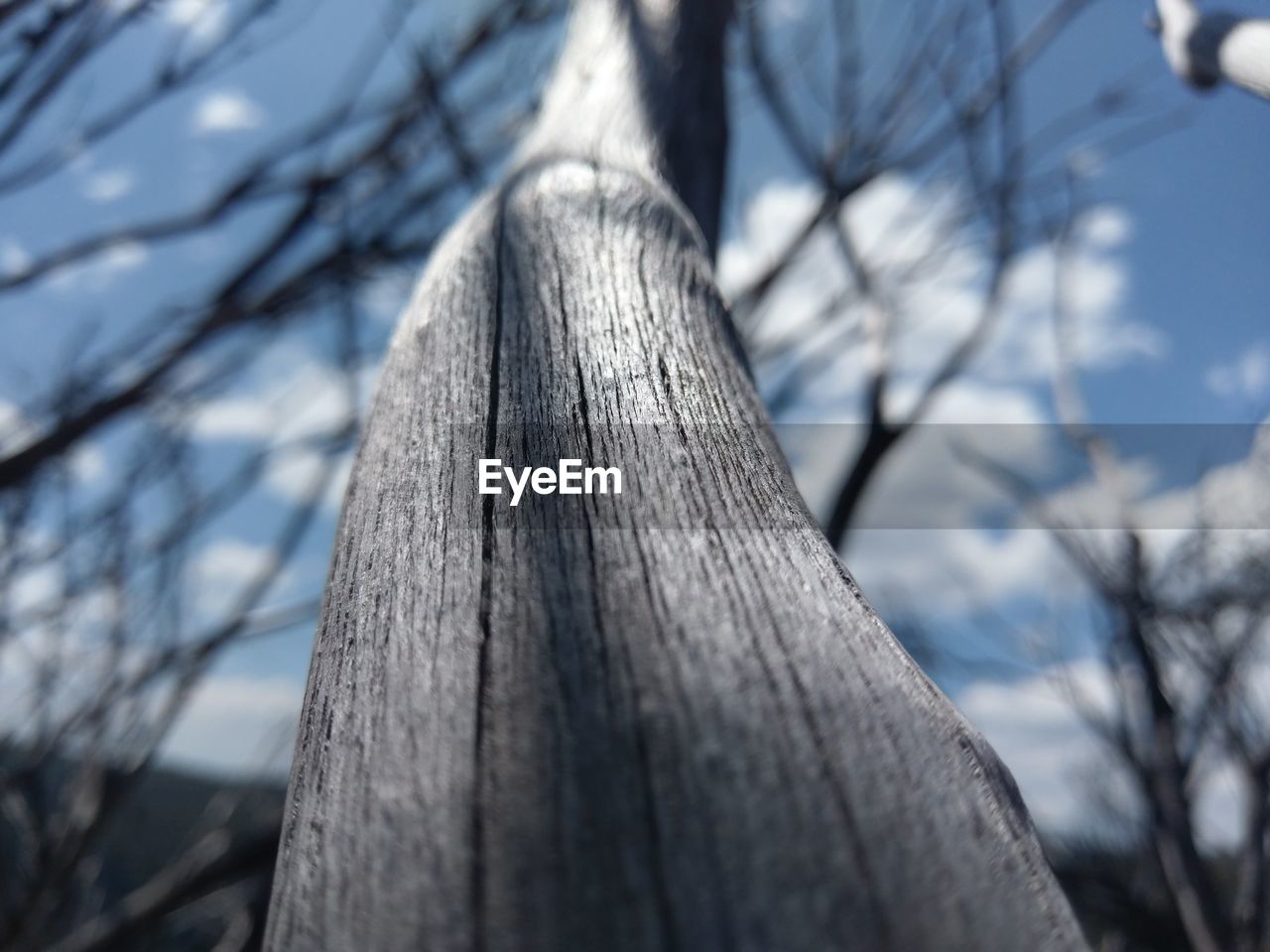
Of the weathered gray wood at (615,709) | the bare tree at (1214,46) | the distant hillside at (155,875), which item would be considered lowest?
the weathered gray wood at (615,709)

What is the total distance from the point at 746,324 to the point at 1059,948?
7.65 feet

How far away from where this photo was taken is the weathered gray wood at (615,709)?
0.36 m

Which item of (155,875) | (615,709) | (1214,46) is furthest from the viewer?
(155,875)

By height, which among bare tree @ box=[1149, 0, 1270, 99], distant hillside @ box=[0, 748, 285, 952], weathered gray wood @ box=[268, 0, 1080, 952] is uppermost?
bare tree @ box=[1149, 0, 1270, 99]

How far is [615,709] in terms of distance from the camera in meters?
0.41

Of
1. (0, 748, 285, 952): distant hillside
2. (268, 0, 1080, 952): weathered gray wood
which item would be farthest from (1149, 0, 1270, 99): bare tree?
(0, 748, 285, 952): distant hillside

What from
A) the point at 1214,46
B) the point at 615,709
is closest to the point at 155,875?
the point at 615,709

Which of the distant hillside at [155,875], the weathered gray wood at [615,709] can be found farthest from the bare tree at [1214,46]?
the distant hillside at [155,875]

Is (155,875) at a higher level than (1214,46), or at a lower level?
lower

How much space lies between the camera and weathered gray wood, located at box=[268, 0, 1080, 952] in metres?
0.36

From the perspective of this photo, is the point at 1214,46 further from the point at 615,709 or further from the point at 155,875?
the point at 155,875

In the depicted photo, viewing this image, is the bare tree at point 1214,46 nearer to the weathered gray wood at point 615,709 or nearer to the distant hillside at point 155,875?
the weathered gray wood at point 615,709

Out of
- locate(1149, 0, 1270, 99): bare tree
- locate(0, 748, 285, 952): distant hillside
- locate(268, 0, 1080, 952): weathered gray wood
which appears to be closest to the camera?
locate(268, 0, 1080, 952): weathered gray wood

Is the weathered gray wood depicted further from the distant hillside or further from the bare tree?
the distant hillside
